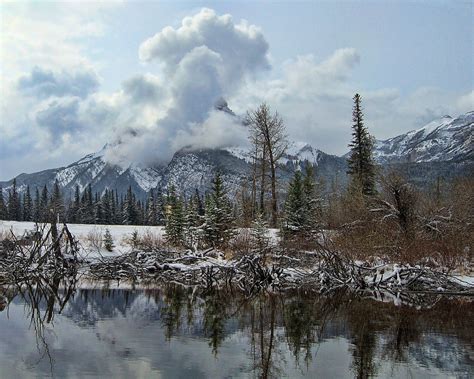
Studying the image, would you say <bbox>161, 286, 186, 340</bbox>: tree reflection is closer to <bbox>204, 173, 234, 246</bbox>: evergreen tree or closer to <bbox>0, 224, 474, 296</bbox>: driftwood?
<bbox>0, 224, 474, 296</bbox>: driftwood

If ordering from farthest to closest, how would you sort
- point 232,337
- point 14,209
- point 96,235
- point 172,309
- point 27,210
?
point 27,210 < point 14,209 < point 96,235 < point 172,309 < point 232,337

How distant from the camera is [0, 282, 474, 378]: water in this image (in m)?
8.45

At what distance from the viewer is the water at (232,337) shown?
8.45m

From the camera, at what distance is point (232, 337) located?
36.0 ft

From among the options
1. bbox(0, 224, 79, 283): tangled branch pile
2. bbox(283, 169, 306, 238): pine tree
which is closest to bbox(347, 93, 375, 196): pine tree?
bbox(283, 169, 306, 238): pine tree

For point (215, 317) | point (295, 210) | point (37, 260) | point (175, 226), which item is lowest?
point (215, 317)

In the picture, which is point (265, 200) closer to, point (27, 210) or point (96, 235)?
point (96, 235)

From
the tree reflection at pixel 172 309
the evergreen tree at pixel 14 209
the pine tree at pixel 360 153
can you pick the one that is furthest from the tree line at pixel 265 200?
the evergreen tree at pixel 14 209

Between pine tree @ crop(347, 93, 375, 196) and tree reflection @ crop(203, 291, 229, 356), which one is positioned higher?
pine tree @ crop(347, 93, 375, 196)

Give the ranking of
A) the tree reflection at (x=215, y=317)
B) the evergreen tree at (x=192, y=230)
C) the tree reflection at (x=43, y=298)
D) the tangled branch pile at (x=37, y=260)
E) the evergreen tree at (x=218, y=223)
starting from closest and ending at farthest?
the tree reflection at (x=215, y=317), the tree reflection at (x=43, y=298), the tangled branch pile at (x=37, y=260), the evergreen tree at (x=218, y=223), the evergreen tree at (x=192, y=230)

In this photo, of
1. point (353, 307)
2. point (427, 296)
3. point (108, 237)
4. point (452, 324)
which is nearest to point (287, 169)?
point (108, 237)

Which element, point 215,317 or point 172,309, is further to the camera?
point 172,309

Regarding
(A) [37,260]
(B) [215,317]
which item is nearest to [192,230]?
(A) [37,260]

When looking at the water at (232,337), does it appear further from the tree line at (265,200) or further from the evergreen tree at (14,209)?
the evergreen tree at (14,209)
